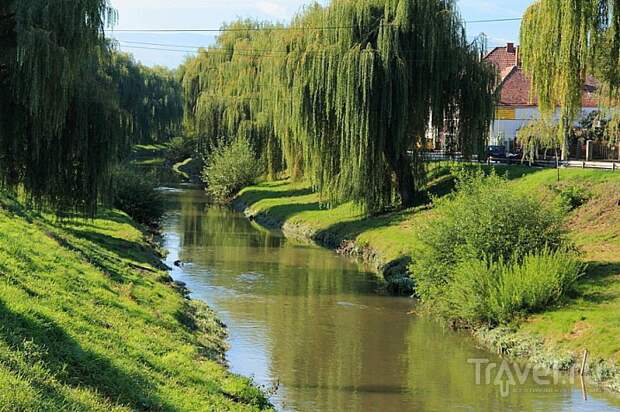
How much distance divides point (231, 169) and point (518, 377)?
→ 4466cm

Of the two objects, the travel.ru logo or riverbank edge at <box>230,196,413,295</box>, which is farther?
riverbank edge at <box>230,196,413,295</box>

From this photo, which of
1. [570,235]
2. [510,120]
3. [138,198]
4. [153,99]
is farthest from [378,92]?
[153,99]

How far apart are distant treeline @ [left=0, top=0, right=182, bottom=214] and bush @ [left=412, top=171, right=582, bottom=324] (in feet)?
32.0

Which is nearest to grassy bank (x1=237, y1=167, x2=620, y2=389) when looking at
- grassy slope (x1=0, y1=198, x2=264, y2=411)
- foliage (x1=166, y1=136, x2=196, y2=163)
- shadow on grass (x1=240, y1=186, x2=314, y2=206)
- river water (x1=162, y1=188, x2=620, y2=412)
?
shadow on grass (x1=240, y1=186, x2=314, y2=206)

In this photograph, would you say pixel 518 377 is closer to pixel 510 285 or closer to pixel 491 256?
pixel 510 285

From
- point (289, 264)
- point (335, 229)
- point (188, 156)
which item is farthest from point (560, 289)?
point (188, 156)

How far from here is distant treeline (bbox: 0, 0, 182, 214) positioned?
2069 centimetres

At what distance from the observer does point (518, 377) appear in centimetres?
1697

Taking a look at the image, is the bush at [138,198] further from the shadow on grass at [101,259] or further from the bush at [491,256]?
the bush at [491,256]

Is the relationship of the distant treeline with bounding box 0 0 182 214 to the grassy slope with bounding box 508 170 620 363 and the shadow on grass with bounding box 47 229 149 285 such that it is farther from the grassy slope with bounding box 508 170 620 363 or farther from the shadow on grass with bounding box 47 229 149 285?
the grassy slope with bounding box 508 170 620 363

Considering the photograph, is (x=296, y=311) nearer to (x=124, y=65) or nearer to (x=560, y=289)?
(x=560, y=289)

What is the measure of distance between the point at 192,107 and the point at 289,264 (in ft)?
143

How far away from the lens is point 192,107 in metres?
72.8

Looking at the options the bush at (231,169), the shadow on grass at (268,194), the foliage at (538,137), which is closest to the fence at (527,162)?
the foliage at (538,137)
